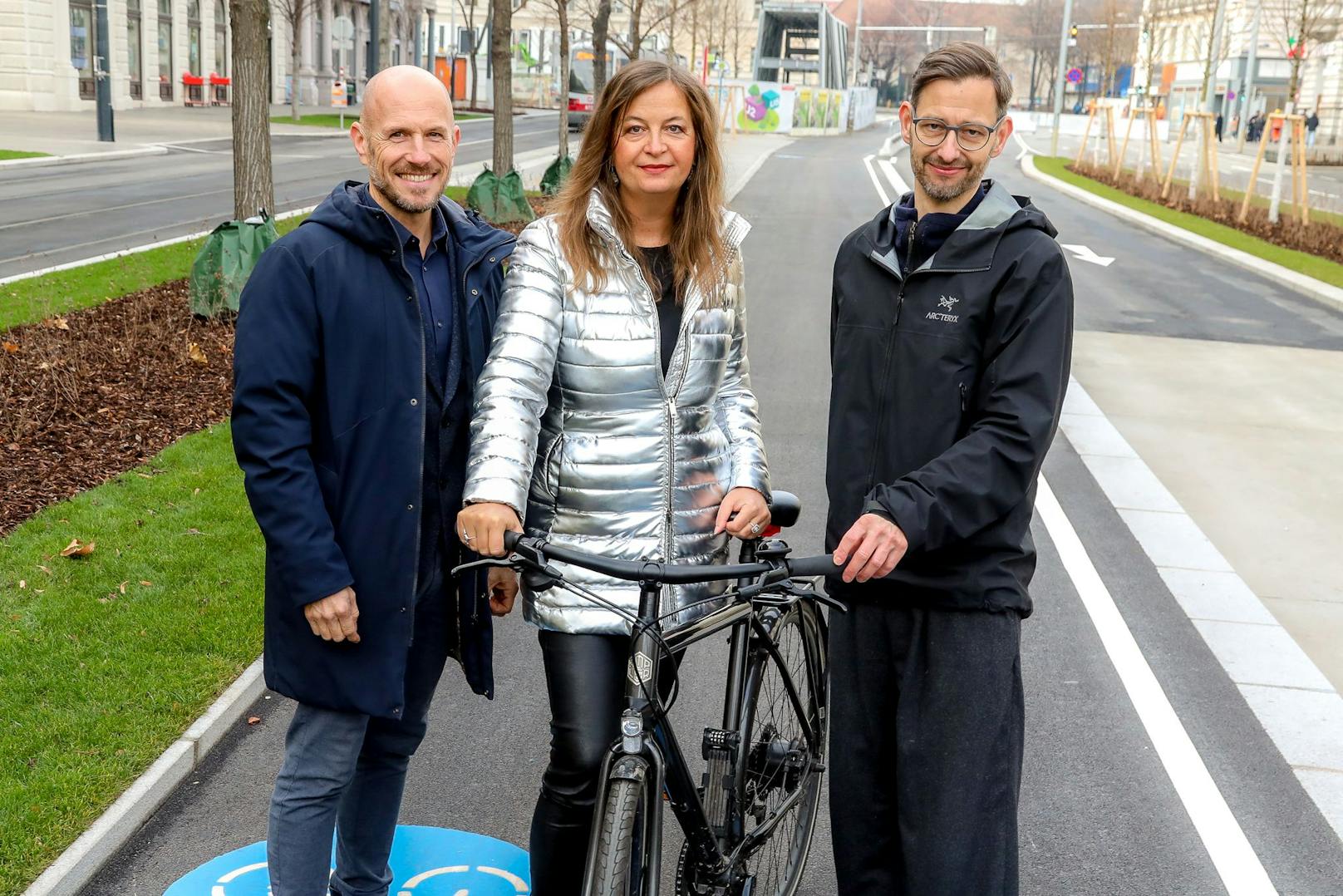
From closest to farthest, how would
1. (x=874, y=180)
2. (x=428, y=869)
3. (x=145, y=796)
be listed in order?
(x=428, y=869), (x=145, y=796), (x=874, y=180)

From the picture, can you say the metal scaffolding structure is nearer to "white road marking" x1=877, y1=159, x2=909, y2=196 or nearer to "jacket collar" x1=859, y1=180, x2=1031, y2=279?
"white road marking" x1=877, y1=159, x2=909, y2=196

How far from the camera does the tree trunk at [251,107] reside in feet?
36.7

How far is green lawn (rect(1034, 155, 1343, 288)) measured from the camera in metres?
20.5

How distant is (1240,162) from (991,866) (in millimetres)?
56321

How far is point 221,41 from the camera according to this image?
5675cm

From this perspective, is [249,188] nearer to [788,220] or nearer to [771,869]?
[771,869]

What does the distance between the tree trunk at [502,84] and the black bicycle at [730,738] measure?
17.0 meters

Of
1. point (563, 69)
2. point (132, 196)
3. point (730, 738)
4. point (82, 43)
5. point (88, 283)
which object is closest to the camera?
point (730, 738)

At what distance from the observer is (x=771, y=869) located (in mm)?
3727

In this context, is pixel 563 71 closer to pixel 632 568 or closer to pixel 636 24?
pixel 636 24

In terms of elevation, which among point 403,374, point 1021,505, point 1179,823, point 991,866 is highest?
point 403,374

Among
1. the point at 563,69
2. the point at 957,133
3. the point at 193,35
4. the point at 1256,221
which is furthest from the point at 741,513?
the point at 193,35

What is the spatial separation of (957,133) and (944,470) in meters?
0.75

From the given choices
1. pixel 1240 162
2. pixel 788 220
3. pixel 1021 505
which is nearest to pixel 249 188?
pixel 1021 505
